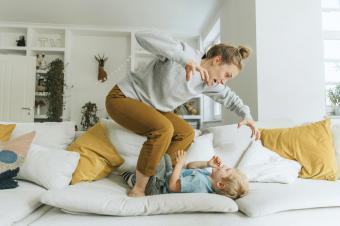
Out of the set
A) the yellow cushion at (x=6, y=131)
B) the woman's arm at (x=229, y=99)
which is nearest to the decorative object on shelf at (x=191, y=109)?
the woman's arm at (x=229, y=99)

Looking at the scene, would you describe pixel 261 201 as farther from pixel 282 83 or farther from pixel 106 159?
pixel 282 83

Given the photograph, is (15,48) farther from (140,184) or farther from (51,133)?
(140,184)

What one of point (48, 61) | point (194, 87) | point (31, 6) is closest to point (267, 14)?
point (194, 87)

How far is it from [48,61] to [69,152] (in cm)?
460

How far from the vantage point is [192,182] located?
1.72m

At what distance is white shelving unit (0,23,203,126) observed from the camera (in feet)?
19.3

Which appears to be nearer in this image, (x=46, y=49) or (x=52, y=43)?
(x=46, y=49)

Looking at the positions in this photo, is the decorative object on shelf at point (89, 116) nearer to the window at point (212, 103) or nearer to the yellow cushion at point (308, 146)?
the window at point (212, 103)

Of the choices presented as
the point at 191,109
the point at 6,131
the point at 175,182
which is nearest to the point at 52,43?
the point at 191,109

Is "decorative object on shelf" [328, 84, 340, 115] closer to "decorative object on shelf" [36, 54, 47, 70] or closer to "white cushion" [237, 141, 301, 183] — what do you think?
"white cushion" [237, 141, 301, 183]

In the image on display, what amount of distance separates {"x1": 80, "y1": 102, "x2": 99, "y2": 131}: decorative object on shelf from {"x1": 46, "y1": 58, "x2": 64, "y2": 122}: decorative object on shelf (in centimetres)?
46

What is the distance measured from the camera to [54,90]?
5594mm

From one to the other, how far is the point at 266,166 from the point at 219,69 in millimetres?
800

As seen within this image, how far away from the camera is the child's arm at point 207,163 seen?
1841 millimetres
